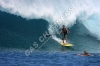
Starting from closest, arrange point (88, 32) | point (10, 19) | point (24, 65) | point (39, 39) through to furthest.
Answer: point (24, 65) → point (39, 39) → point (10, 19) → point (88, 32)

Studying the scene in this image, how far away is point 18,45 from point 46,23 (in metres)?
11.1

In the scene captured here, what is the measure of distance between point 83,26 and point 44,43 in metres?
13.8

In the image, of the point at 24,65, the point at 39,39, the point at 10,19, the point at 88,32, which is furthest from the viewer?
the point at 88,32

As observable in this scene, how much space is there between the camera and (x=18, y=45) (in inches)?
1291

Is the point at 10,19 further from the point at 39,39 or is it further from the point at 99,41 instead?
the point at 99,41

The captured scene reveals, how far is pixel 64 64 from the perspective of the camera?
20266 mm

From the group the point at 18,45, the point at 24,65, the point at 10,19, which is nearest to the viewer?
the point at 24,65

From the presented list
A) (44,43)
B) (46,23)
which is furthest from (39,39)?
(46,23)

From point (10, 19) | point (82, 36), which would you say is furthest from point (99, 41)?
point (10, 19)

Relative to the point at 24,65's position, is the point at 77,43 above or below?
above

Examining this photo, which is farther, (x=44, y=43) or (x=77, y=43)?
(x=77, y=43)

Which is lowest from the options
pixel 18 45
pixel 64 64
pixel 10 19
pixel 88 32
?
pixel 64 64

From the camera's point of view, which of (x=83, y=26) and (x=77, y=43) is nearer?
(x=77, y=43)

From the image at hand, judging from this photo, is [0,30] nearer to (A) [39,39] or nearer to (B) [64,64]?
(A) [39,39]
